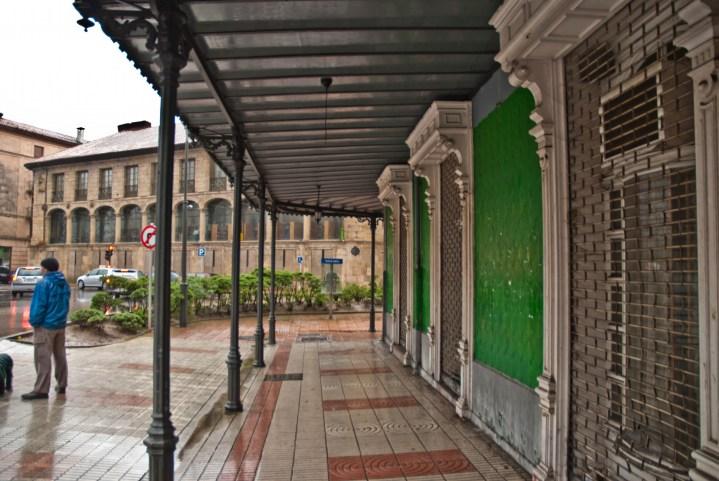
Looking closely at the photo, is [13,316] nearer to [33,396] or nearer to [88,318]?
[88,318]

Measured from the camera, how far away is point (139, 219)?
132ft

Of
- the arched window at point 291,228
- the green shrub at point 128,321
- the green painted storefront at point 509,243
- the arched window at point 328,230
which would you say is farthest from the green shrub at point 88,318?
the arched window at point 291,228

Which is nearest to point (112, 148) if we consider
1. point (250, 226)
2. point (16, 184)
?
point (16, 184)

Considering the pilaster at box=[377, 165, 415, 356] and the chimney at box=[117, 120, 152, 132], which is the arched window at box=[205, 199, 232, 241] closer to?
the chimney at box=[117, 120, 152, 132]

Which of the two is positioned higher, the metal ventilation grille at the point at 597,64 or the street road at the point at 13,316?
the metal ventilation grille at the point at 597,64

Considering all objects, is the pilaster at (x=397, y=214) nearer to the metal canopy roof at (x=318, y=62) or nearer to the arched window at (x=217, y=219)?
the metal canopy roof at (x=318, y=62)

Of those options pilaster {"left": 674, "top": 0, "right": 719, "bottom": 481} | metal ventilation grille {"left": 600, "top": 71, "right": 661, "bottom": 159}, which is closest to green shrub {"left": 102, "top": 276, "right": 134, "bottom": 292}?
metal ventilation grille {"left": 600, "top": 71, "right": 661, "bottom": 159}

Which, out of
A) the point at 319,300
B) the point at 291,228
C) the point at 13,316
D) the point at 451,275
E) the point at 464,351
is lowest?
the point at 13,316

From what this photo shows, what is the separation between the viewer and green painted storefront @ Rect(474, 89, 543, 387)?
4082 millimetres

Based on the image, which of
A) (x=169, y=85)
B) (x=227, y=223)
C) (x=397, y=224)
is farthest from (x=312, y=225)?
(x=169, y=85)

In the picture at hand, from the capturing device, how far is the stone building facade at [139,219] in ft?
112

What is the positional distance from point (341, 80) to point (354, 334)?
31.7 feet

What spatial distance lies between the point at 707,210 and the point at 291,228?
111 ft

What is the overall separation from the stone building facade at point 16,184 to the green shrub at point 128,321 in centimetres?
3847
